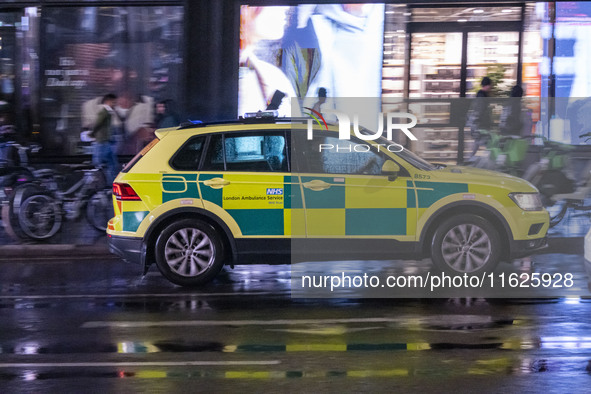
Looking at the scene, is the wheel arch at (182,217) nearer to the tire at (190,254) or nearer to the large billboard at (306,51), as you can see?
the tire at (190,254)

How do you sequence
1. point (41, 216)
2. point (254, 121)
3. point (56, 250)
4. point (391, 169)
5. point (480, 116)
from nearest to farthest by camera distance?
point (391, 169) → point (254, 121) → point (56, 250) → point (41, 216) → point (480, 116)

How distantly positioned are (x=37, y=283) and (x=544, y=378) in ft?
19.9

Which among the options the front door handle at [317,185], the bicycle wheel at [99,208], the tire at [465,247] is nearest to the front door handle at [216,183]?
the front door handle at [317,185]

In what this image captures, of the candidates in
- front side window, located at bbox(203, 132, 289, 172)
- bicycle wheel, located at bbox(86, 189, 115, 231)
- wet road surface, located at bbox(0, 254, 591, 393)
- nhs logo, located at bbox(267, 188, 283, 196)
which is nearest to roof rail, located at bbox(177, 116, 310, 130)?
front side window, located at bbox(203, 132, 289, 172)

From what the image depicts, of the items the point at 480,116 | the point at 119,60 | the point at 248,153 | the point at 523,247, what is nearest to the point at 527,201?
the point at 523,247

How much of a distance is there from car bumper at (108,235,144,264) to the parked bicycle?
362 centimetres

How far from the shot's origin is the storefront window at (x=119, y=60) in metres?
15.9

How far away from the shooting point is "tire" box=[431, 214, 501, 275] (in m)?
9.31

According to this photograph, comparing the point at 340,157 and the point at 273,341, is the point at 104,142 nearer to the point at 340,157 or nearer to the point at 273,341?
the point at 340,157

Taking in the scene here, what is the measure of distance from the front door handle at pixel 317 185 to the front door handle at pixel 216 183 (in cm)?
83

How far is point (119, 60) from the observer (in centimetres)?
1595

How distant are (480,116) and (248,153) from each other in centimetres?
688

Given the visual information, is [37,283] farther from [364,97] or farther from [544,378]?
[364,97]

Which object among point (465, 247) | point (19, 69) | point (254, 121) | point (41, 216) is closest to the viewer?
point (465, 247)
